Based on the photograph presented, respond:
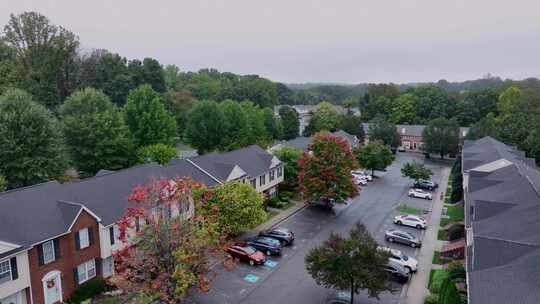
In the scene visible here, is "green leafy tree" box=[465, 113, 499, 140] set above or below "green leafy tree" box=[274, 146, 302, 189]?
above

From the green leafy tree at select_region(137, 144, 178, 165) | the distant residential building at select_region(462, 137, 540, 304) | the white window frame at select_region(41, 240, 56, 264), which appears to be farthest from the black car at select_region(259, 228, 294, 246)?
the green leafy tree at select_region(137, 144, 178, 165)

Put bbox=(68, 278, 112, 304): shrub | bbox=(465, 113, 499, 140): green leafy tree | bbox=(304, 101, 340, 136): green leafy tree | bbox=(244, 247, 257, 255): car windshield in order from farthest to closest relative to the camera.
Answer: bbox=(304, 101, 340, 136): green leafy tree → bbox=(465, 113, 499, 140): green leafy tree → bbox=(244, 247, 257, 255): car windshield → bbox=(68, 278, 112, 304): shrub

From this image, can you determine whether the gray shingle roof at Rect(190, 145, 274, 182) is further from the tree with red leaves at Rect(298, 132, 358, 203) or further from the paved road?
the paved road

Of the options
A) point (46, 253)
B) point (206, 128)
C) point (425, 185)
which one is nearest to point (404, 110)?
point (425, 185)

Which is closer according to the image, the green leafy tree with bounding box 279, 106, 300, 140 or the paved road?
the paved road

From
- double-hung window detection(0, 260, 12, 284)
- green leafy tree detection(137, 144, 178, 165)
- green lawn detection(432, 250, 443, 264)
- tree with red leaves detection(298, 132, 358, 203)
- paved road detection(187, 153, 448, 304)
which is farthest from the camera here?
green leafy tree detection(137, 144, 178, 165)

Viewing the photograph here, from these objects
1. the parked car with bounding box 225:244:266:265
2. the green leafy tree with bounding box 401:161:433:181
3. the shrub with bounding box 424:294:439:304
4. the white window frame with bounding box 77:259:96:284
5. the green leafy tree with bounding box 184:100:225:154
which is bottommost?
the shrub with bounding box 424:294:439:304

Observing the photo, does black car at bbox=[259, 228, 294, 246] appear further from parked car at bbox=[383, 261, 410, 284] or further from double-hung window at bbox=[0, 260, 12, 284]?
double-hung window at bbox=[0, 260, 12, 284]

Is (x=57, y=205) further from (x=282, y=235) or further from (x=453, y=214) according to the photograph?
(x=453, y=214)

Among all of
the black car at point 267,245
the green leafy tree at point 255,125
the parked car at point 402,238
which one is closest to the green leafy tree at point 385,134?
the green leafy tree at point 255,125
